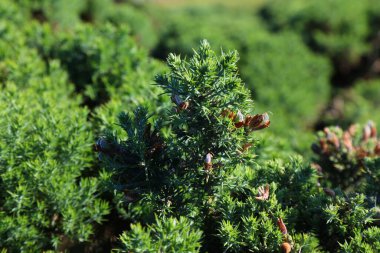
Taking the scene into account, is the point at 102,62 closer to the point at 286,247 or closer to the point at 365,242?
the point at 286,247

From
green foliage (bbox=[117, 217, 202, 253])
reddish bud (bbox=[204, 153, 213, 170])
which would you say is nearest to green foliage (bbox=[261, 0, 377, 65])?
reddish bud (bbox=[204, 153, 213, 170])

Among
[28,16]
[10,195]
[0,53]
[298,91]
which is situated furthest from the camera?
[298,91]

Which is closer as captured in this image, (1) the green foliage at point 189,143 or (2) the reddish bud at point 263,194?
(1) the green foliage at point 189,143

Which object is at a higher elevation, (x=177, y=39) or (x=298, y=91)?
(x=177, y=39)

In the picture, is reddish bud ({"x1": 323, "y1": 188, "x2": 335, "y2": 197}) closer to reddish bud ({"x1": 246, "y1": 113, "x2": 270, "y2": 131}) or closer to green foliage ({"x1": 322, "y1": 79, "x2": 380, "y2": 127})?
reddish bud ({"x1": 246, "y1": 113, "x2": 270, "y2": 131})

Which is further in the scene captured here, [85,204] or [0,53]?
[0,53]

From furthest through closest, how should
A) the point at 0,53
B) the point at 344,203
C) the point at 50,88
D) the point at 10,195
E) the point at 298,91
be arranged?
the point at 298,91 < the point at 0,53 < the point at 50,88 < the point at 10,195 < the point at 344,203

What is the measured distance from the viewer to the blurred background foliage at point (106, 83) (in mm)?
3029

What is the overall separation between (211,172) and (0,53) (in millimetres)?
3429

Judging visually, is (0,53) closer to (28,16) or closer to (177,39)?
(28,16)

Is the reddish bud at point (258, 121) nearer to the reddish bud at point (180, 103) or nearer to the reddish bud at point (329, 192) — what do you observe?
the reddish bud at point (180, 103)

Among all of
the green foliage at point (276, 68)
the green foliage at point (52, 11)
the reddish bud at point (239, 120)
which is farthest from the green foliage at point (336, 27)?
the reddish bud at point (239, 120)

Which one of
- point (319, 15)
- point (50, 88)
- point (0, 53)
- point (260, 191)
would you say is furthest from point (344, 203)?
point (319, 15)

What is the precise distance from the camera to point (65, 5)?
25.3 feet
